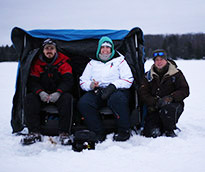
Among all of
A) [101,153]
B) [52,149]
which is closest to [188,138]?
[101,153]

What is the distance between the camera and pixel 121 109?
287 centimetres

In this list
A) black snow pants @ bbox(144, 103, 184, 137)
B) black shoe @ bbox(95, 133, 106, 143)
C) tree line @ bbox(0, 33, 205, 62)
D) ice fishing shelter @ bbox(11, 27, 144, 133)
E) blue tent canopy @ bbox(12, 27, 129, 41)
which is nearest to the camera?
black shoe @ bbox(95, 133, 106, 143)

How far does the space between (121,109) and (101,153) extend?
2.31ft

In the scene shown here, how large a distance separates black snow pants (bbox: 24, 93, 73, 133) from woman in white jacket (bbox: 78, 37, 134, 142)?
0.59 ft

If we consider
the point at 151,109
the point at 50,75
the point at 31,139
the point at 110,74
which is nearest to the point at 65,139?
the point at 31,139

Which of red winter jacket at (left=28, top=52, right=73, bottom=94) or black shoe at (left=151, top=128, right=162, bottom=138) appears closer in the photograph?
black shoe at (left=151, top=128, right=162, bottom=138)

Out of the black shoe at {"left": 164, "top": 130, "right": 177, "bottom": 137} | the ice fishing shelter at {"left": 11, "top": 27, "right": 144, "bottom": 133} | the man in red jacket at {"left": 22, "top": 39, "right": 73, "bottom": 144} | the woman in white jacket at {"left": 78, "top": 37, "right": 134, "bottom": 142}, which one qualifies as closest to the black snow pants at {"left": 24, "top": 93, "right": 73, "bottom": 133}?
the man in red jacket at {"left": 22, "top": 39, "right": 73, "bottom": 144}

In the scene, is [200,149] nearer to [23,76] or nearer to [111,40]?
[111,40]

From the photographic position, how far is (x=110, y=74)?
3.23 m

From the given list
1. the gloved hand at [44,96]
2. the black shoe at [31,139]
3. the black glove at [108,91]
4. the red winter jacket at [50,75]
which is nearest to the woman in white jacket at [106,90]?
the black glove at [108,91]

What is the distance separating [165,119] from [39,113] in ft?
5.46

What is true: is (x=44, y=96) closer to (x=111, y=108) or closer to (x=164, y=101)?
(x=111, y=108)

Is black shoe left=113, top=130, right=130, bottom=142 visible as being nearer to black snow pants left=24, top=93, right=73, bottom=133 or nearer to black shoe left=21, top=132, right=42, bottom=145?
black snow pants left=24, top=93, right=73, bottom=133

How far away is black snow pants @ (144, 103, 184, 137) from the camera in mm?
2918
